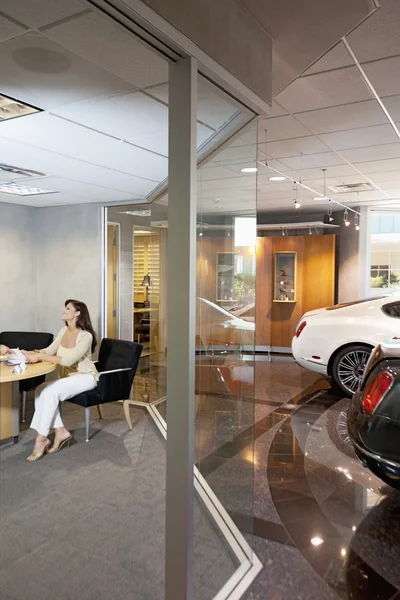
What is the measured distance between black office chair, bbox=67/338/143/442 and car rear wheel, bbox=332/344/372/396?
9.05ft

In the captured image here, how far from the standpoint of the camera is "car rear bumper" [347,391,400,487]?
2844 millimetres

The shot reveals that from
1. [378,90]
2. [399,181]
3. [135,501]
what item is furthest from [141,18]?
[399,181]

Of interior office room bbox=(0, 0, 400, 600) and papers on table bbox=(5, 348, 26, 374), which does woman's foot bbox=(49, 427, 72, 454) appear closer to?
interior office room bbox=(0, 0, 400, 600)

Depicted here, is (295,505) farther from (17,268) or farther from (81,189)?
(17,268)

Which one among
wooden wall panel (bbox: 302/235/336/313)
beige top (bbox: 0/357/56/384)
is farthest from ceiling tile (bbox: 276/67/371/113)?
wooden wall panel (bbox: 302/235/336/313)

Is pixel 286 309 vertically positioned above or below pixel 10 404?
above

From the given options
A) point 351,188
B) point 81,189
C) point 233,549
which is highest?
point 351,188

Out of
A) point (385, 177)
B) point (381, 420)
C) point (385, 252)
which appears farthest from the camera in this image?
point (385, 252)

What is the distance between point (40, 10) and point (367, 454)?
2906 millimetres

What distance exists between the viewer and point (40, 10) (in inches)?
72.7

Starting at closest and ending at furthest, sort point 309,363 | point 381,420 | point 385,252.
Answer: point 381,420, point 309,363, point 385,252

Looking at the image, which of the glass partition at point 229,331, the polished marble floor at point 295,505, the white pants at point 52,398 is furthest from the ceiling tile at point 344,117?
the white pants at point 52,398

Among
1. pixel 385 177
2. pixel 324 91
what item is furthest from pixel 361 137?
pixel 385 177

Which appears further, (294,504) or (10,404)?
(10,404)
